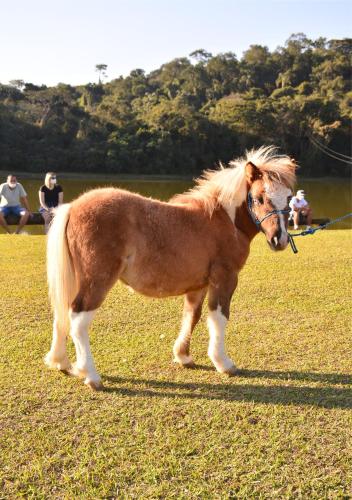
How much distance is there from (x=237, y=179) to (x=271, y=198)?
0.35m

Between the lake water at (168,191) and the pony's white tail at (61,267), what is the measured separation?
9.89 m

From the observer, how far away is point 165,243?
3.24 metres

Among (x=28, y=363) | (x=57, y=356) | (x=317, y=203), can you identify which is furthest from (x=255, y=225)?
(x=317, y=203)

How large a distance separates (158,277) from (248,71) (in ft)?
252

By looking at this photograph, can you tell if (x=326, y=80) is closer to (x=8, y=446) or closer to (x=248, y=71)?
(x=248, y=71)

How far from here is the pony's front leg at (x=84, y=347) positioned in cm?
313

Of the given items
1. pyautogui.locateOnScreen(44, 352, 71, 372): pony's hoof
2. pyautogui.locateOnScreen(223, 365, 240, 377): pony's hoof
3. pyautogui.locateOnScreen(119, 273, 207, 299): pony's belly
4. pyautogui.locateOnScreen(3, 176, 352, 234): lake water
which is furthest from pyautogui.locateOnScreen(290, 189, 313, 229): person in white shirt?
pyautogui.locateOnScreen(44, 352, 71, 372): pony's hoof

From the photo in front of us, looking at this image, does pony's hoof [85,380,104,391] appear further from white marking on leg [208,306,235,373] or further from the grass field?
white marking on leg [208,306,235,373]

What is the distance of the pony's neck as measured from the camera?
11.4 feet

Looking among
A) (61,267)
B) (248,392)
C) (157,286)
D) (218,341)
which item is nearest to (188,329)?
(218,341)

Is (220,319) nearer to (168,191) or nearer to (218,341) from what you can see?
(218,341)

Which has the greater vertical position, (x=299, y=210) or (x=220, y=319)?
(x=299, y=210)

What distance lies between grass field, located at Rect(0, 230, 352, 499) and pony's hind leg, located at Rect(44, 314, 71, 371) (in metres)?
0.09

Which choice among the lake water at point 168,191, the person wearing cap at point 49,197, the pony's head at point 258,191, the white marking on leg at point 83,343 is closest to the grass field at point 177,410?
the white marking on leg at point 83,343
